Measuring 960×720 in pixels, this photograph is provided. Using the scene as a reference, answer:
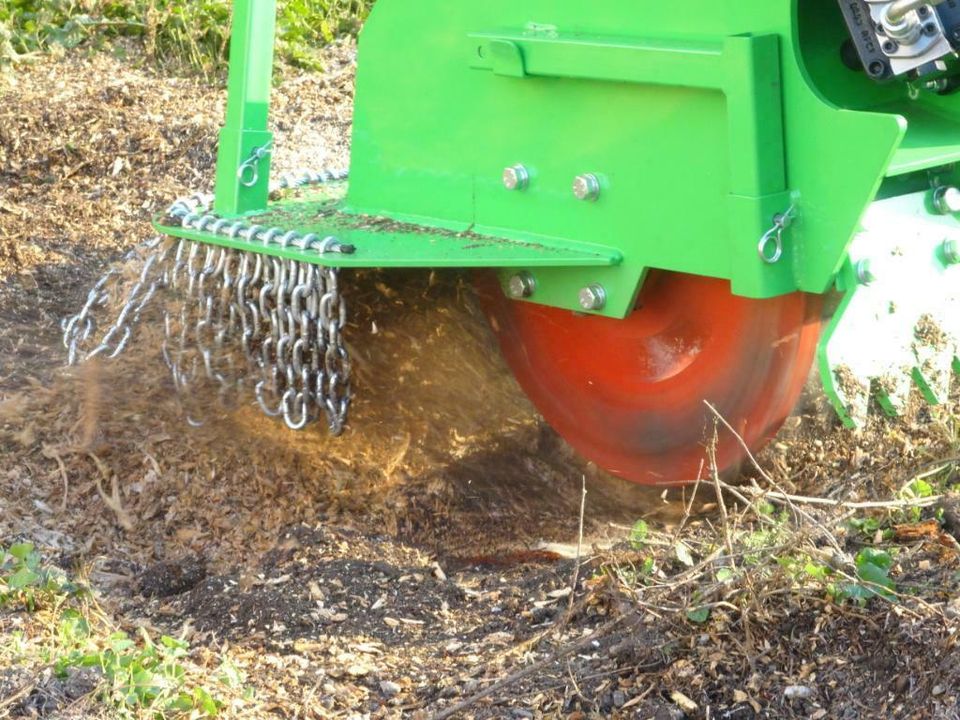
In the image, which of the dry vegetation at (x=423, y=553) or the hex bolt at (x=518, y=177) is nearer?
the dry vegetation at (x=423, y=553)

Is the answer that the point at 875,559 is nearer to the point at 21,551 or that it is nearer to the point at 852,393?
the point at 852,393

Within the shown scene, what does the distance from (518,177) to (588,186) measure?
18cm

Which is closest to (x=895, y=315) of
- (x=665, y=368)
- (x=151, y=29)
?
(x=665, y=368)

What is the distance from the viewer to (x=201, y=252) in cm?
346

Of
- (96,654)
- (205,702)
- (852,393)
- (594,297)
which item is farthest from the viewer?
(594,297)

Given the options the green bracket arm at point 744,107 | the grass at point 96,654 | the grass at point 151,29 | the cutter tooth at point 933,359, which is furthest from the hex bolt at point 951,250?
the grass at point 151,29

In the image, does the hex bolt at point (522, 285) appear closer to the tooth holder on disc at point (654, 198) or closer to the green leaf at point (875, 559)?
the tooth holder on disc at point (654, 198)

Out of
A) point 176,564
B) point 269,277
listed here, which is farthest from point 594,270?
point 176,564

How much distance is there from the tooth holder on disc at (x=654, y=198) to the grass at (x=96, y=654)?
769 millimetres

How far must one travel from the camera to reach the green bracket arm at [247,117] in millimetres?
3066

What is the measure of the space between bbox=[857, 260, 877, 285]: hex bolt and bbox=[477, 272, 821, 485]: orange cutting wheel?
157 millimetres

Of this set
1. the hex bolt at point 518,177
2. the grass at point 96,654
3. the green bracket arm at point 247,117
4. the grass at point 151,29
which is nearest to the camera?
the grass at point 96,654

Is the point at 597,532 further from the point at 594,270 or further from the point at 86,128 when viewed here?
the point at 86,128

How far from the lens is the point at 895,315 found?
2.84 m
